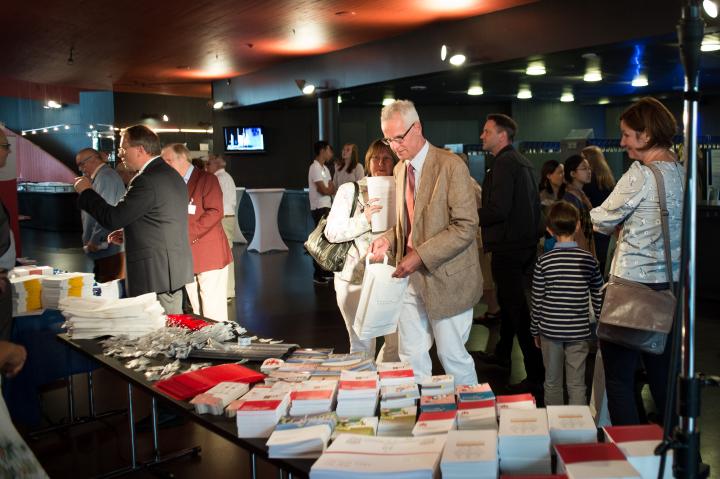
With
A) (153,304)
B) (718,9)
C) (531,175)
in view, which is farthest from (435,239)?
(718,9)

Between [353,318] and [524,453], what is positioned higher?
[524,453]

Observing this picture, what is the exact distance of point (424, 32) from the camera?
9.92 meters

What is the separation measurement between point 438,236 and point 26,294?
261 centimetres

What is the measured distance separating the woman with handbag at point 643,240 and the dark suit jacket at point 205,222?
318cm

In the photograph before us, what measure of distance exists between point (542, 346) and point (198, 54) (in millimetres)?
9662

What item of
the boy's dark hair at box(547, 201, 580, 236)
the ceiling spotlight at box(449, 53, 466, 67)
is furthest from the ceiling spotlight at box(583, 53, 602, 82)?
the boy's dark hair at box(547, 201, 580, 236)

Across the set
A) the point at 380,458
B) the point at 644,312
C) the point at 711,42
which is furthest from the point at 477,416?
the point at 711,42

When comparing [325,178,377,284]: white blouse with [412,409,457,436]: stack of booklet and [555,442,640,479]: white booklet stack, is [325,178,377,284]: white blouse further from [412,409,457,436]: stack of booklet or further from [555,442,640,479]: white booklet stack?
[555,442,640,479]: white booklet stack

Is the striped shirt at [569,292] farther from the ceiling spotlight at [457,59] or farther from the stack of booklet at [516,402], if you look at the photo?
the ceiling spotlight at [457,59]

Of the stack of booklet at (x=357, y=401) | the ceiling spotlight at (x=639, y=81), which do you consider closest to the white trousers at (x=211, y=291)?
the stack of booklet at (x=357, y=401)

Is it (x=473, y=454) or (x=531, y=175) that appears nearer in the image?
(x=473, y=454)

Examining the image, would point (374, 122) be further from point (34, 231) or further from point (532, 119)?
point (34, 231)

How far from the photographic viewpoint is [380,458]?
5.36ft

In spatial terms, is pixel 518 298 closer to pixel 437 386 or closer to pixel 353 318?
pixel 353 318
